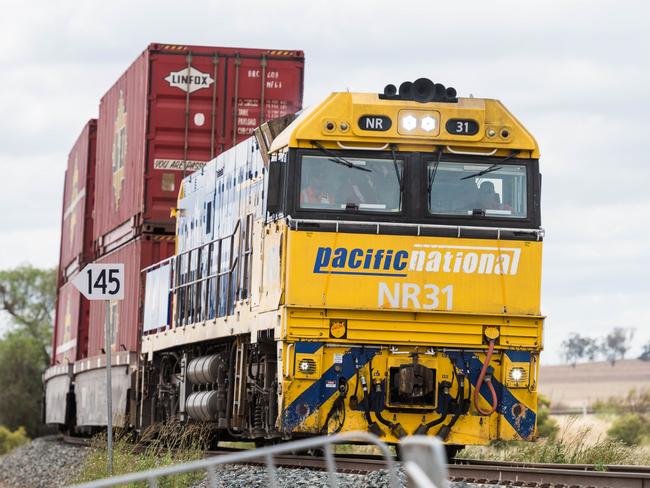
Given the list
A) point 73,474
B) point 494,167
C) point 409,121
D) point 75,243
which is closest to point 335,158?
point 409,121

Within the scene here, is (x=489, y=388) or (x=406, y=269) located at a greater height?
(x=406, y=269)

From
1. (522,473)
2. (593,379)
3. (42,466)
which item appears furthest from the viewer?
(593,379)

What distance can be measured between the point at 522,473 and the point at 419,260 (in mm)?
2241

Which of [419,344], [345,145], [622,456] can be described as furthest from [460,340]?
[622,456]

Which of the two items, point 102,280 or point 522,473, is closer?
point 522,473

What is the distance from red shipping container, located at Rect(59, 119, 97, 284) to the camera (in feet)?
85.7

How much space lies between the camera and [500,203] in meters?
13.1

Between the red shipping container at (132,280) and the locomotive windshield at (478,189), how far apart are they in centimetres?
731

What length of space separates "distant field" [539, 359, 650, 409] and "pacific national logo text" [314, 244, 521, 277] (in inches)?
2520

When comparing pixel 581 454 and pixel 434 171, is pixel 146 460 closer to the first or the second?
pixel 434 171

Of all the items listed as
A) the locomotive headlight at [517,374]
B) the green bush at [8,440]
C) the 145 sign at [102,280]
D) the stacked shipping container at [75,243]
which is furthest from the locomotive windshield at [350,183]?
the green bush at [8,440]

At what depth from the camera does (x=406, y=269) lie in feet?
42.5

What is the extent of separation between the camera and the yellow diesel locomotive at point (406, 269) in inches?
504

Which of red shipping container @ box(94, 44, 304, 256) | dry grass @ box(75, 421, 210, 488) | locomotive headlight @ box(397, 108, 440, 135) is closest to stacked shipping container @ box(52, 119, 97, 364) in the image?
red shipping container @ box(94, 44, 304, 256)
